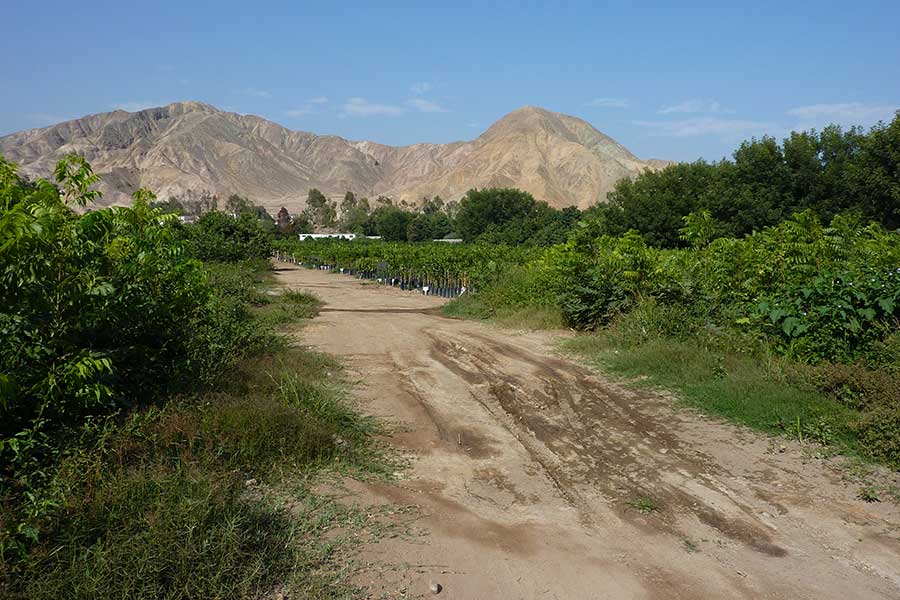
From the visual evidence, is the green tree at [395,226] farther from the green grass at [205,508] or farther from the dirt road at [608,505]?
the green grass at [205,508]

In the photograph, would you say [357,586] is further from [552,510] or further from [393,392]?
[393,392]

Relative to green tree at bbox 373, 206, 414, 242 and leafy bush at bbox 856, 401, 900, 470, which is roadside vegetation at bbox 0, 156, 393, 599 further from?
green tree at bbox 373, 206, 414, 242

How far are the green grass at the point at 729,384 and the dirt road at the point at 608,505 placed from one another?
37cm

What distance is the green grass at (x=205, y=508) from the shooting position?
10.8 feet

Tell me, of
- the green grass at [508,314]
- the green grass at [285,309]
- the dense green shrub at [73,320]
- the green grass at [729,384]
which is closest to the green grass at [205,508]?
the dense green shrub at [73,320]

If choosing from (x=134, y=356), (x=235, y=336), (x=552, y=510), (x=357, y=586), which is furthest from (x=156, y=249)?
(x=552, y=510)

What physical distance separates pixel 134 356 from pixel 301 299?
12773 millimetres

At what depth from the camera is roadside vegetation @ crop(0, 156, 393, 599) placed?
3387 mm

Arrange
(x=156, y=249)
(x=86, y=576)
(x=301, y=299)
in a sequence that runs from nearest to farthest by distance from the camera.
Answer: (x=86, y=576) < (x=156, y=249) < (x=301, y=299)

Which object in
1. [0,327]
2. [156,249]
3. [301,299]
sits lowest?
[301,299]

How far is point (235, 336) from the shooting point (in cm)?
779

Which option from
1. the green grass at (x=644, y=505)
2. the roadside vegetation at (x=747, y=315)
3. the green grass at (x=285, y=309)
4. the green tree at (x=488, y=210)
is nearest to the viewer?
the green grass at (x=644, y=505)

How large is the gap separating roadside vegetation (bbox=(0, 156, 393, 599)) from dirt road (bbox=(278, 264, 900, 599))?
0.61 meters

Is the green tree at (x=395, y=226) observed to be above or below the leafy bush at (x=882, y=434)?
above
